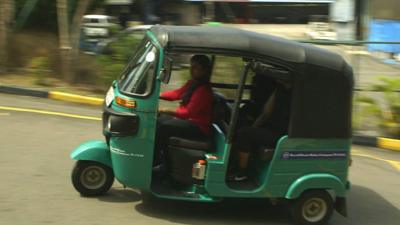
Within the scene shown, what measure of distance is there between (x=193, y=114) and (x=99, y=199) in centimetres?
126

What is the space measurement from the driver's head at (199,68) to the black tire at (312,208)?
4.78 ft

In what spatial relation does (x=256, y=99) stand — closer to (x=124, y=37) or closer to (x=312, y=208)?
(x=312, y=208)

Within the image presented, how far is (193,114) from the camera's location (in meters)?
5.52

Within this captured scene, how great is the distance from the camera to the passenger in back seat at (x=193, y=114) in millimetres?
5477

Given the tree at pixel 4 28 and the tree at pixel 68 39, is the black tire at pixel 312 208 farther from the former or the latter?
the tree at pixel 4 28

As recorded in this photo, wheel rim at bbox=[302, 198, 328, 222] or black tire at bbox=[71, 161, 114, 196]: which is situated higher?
black tire at bbox=[71, 161, 114, 196]

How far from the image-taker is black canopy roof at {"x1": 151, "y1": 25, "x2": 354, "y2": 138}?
5145mm

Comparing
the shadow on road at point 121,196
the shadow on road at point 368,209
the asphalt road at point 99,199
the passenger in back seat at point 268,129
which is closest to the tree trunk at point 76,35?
the asphalt road at point 99,199

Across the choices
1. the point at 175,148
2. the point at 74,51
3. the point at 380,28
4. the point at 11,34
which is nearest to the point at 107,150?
the point at 175,148

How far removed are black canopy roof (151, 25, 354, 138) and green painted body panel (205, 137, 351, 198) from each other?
9 centimetres

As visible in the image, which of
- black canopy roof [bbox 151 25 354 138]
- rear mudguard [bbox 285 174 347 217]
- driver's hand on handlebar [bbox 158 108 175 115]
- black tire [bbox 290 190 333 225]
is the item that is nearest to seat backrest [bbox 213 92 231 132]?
driver's hand on handlebar [bbox 158 108 175 115]

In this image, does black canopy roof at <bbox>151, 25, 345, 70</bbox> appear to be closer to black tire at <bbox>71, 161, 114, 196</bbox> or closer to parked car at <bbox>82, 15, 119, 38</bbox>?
black tire at <bbox>71, 161, 114, 196</bbox>

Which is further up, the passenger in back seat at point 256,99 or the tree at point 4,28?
the tree at point 4,28

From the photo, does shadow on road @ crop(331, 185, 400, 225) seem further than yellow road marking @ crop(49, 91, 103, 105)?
No
